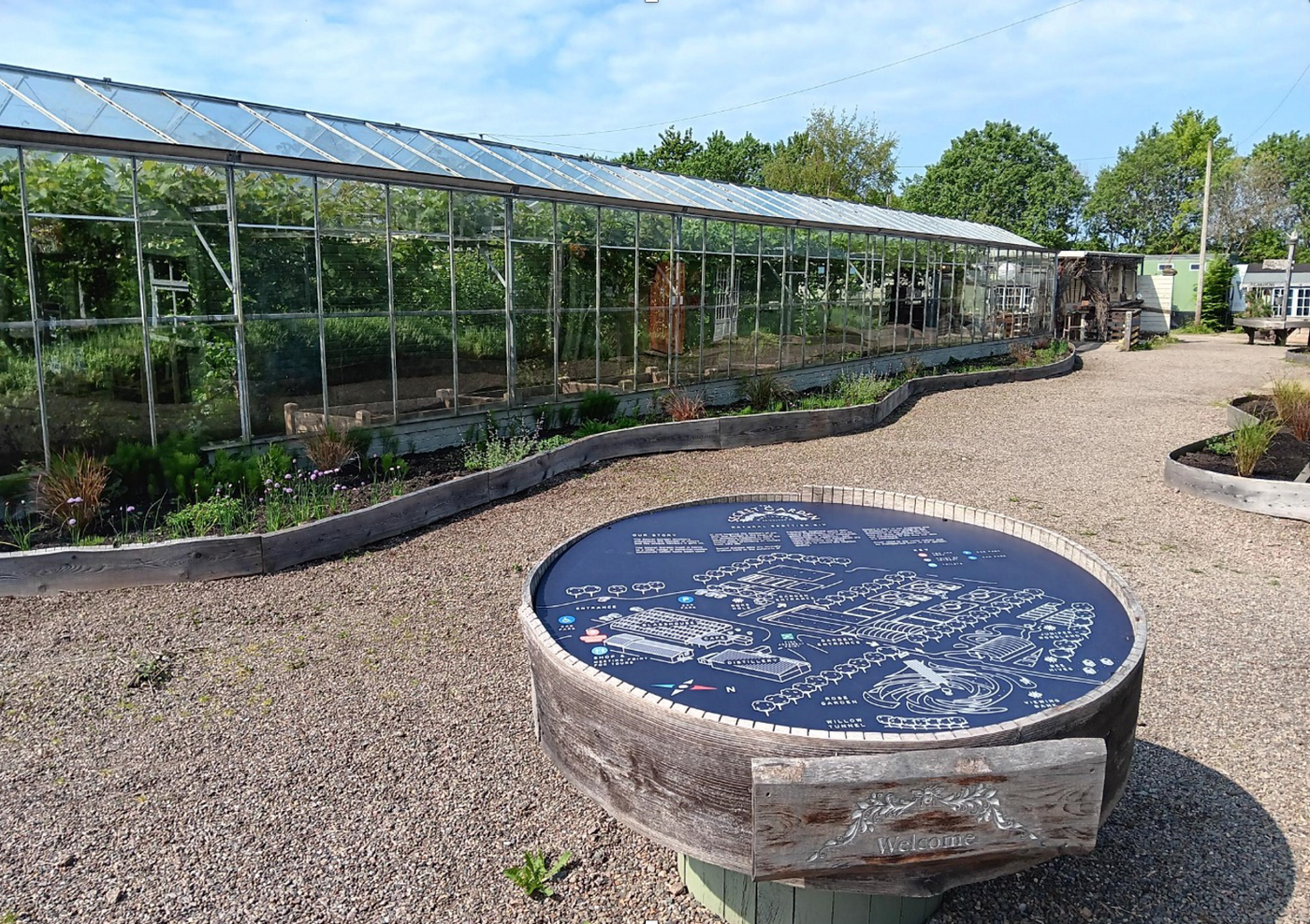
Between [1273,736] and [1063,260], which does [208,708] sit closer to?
[1273,736]

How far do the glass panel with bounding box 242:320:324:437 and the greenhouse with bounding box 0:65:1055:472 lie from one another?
2 cm

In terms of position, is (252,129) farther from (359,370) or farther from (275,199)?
(359,370)

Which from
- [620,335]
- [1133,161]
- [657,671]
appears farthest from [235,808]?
[1133,161]

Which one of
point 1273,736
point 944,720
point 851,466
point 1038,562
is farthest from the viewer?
point 851,466

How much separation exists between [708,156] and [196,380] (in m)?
52.1

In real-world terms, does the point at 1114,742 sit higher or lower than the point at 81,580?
higher

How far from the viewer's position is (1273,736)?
195 inches

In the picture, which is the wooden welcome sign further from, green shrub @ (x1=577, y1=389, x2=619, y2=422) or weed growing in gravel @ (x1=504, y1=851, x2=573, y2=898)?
green shrub @ (x1=577, y1=389, x2=619, y2=422)

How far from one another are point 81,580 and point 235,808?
11.8 ft

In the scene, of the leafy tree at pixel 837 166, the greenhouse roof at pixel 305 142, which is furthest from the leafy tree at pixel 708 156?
the greenhouse roof at pixel 305 142

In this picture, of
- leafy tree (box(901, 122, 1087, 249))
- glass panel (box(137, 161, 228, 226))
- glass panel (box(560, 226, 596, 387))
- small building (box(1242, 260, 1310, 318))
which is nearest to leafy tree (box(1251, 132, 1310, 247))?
leafy tree (box(901, 122, 1087, 249))

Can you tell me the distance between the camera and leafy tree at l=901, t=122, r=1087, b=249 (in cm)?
5825

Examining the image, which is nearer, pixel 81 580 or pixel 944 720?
pixel 944 720

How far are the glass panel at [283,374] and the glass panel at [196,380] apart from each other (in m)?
0.20
